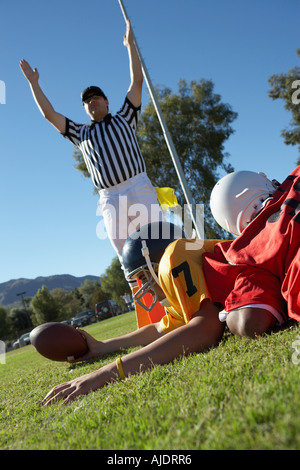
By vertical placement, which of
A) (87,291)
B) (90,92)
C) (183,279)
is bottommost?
(183,279)

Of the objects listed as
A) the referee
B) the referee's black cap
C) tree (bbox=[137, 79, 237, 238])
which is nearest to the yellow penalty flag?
the referee

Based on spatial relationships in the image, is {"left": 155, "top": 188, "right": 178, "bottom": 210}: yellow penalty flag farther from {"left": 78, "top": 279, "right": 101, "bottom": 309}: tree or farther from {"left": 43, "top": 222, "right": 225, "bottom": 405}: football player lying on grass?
{"left": 78, "top": 279, "right": 101, "bottom": 309}: tree

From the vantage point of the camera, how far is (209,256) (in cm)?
290

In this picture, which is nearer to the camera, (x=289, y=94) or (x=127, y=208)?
(x=127, y=208)

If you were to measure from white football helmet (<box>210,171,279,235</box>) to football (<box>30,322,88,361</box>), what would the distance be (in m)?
2.27

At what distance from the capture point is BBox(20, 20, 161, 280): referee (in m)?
4.75

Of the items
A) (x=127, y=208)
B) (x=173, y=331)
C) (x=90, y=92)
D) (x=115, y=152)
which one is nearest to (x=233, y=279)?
(x=173, y=331)

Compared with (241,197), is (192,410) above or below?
below

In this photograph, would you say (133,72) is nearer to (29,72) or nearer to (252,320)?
(29,72)

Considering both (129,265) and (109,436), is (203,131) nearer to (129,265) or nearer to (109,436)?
(129,265)

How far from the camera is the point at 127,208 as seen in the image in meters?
4.76

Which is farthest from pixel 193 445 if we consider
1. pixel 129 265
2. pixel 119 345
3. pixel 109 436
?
pixel 119 345

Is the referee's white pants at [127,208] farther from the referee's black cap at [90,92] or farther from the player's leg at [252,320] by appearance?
the player's leg at [252,320]

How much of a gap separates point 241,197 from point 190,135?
21.7 metres
